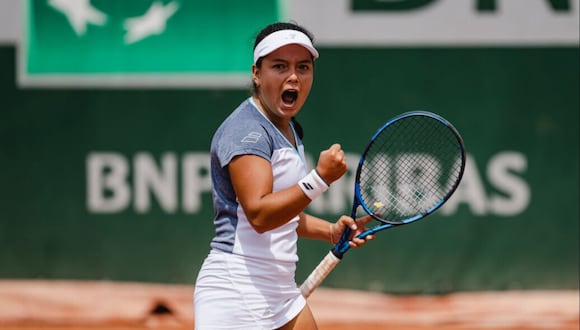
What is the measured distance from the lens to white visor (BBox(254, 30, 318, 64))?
2639 millimetres

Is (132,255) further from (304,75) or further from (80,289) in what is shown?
(304,75)

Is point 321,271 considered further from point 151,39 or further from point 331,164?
point 151,39

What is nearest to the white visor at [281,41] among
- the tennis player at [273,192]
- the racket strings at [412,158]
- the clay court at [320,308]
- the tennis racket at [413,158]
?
the tennis player at [273,192]

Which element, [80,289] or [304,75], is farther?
[80,289]

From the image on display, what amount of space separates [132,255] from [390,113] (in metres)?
1.74

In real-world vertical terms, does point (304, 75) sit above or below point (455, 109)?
above

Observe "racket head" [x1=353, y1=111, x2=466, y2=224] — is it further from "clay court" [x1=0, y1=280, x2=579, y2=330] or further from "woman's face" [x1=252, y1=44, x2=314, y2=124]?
"woman's face" [x1=252, y1=44, x2=314, y2=124]

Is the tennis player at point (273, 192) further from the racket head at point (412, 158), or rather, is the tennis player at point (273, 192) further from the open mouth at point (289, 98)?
the racket head at point (412, 158)

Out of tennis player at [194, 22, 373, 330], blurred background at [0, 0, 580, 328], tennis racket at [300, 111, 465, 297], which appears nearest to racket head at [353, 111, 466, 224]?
tennis racket at [300, 111, 465, 297]

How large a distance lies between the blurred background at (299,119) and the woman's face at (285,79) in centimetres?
290

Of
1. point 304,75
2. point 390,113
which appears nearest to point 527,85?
point 390,113

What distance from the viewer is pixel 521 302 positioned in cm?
566

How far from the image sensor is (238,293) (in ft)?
8.77

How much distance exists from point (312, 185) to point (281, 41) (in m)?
0.43
